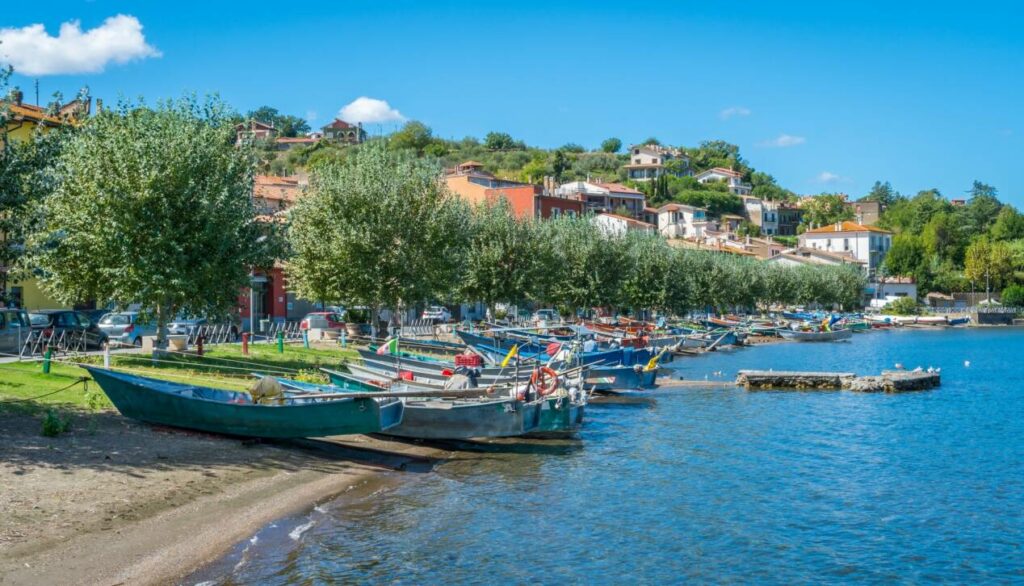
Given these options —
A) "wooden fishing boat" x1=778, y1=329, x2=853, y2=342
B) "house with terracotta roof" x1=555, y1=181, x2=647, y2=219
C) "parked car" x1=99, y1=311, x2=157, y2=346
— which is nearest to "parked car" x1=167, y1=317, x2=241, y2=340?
"parked car" x1=99, y1=311, x2=157, y2=346

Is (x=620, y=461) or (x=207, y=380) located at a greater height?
(x=207, y=380)

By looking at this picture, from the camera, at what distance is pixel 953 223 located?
168m

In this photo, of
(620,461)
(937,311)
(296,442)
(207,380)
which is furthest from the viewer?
(937,311)

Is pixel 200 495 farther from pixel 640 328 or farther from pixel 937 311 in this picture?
pixel 937 311

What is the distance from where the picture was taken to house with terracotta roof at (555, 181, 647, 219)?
137 meters

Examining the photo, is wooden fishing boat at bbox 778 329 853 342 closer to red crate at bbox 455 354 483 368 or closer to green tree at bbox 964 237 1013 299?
green tree at bbox 964 237 1013 299

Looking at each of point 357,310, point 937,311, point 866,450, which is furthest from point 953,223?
point 866,450

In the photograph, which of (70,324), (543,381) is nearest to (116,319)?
(70,324)

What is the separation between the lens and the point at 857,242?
159750 mm

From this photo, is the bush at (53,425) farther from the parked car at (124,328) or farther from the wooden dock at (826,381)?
the wooden dock at (826,381)

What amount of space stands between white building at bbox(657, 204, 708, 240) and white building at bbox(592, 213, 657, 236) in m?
34.3

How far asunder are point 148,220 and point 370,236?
507 inches

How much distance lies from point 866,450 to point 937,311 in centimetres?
12266

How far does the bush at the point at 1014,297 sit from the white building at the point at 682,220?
47.0m
